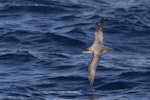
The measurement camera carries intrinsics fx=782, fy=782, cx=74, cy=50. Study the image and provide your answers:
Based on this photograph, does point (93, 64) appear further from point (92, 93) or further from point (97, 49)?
point (92, 93)

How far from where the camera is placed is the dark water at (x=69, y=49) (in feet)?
83.8

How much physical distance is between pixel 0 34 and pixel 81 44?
3.29 m

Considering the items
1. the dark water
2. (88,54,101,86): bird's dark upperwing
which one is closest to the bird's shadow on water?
the dark water

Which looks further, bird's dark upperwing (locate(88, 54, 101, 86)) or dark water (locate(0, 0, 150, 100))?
dark water (locate(0, 0, 150, 100))

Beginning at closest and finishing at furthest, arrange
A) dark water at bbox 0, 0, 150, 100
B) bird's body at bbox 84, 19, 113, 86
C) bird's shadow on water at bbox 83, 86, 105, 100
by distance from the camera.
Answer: bird's body at bbox 84, 19, 113, 86
bird's shadow on water at bbox 83, 86, 105, 100
dark water at bbox 0, 0, 150, 100

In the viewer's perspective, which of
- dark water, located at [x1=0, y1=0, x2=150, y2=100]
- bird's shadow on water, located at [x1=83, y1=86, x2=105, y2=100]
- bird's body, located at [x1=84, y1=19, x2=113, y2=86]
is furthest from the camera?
dark water, located at [x1=0, y1=0, x2=150, y2=100]

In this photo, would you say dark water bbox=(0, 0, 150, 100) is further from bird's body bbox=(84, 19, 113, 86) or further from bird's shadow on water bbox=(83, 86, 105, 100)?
bird's body bbox=(84, 19, 113, 86)

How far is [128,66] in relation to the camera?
2783 cm

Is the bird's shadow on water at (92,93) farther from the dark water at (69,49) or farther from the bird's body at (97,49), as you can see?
the bird's body at (97,49)

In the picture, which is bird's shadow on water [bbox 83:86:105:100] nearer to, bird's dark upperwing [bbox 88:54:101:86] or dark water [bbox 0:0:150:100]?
dark water [bbox 0:0:150:100]

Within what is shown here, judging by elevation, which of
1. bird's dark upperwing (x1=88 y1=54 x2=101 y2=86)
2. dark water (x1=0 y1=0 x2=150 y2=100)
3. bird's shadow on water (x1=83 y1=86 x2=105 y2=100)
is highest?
dark water (x1=0 y1=0 x2=150 y2=100)

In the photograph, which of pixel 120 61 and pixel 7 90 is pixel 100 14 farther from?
pixel 7 90

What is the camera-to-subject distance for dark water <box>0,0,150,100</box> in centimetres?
2555

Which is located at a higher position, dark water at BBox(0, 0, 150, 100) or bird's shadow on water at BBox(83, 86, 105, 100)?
dark water at BBox(0, 0, 150, 100)
